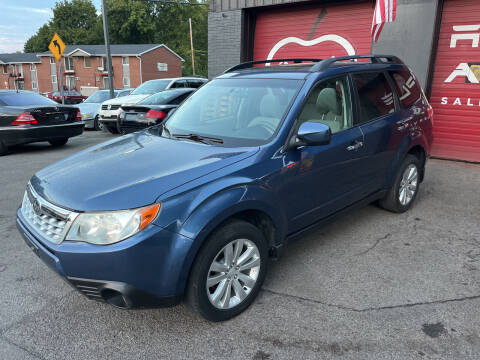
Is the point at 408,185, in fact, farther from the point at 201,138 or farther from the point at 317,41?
the point at 317,41

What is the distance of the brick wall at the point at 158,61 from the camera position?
48375mm

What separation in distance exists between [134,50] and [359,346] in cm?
5041

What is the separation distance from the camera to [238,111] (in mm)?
3447

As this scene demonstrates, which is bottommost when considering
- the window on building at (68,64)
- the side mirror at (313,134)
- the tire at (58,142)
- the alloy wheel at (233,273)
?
the tire at (58,142)

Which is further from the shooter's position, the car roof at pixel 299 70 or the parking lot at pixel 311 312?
the car roof at pixel 299 70

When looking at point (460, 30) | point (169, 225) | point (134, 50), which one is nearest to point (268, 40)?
point (460, 30)

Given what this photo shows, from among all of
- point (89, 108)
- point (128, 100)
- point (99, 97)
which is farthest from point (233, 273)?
point (99, 97)

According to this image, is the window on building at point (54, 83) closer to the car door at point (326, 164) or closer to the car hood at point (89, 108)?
the car hood at point (89, 108)

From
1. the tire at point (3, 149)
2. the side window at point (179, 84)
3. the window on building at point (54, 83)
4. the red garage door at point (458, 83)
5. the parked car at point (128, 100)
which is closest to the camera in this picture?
the red garage door at point (458, 83)

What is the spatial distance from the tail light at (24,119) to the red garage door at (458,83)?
338 inches

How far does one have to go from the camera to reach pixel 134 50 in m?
47.8

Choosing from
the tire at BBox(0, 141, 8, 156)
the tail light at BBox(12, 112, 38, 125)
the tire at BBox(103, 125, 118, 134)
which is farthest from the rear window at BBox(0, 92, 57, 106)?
the tire at BBox(103, 125, 118, 134)

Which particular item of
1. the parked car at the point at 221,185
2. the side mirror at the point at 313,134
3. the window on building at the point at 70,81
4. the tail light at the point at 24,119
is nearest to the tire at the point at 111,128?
the tail light at the point at 24,119

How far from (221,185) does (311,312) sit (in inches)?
46.9
